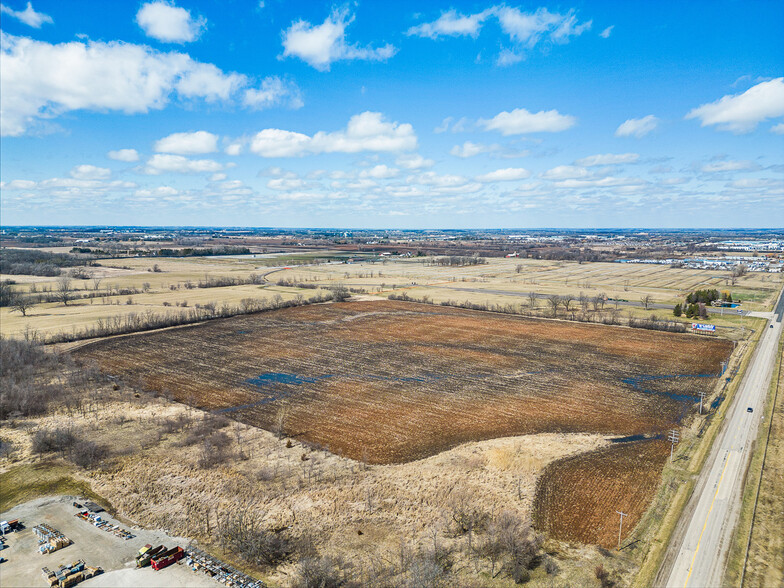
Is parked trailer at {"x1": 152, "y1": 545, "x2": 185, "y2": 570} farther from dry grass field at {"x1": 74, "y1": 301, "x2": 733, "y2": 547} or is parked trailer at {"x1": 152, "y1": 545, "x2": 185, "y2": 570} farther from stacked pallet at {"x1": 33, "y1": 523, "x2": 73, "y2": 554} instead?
dry grass field at {"x1": 74, "y1": 301, "x2": 733, "y2": 547}

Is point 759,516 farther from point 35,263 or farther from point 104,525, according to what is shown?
point 35,263

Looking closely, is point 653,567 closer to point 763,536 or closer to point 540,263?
point 763,536

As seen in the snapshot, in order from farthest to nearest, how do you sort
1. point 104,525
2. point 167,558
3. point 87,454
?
point 87,454 → point 104,525 → point 167,558

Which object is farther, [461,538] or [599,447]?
[599,447]

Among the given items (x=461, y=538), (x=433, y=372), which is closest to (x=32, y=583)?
(x=461, y=538)

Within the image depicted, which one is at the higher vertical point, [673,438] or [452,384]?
[673,438]

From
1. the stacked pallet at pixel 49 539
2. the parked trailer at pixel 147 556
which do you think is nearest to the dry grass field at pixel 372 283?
the stacked pallet at pixel 49 539

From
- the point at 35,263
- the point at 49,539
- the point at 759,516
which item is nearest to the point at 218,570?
the point at 49,539
